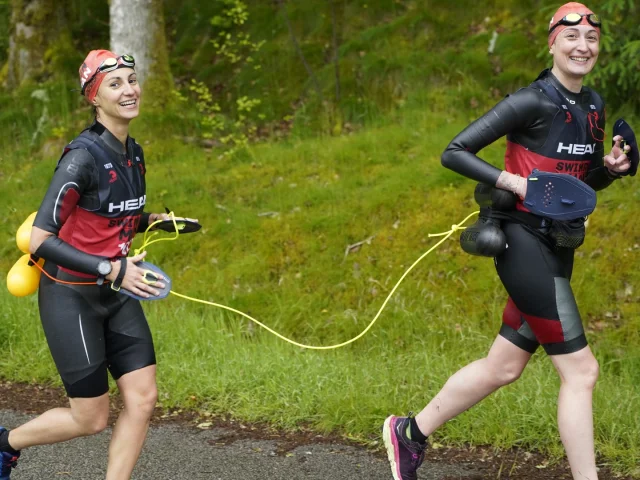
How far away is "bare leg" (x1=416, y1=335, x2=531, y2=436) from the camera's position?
4094 millimetres

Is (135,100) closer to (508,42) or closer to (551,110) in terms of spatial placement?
(551,110)

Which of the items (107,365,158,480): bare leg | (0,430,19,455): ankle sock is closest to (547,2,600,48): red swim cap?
(107,365,158,480): bare leg

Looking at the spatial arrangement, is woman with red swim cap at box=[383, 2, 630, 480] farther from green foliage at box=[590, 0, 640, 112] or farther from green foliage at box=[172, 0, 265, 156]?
green foliage at box=[172, 0, 265, 156]

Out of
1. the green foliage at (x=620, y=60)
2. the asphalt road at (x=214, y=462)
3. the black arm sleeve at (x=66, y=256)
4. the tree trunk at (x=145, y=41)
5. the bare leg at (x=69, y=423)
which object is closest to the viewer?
the black arm sleeve at (x=66, y=256)

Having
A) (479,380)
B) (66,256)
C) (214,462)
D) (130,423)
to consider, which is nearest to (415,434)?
(479,380)

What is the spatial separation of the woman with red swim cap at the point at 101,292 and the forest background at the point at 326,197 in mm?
1646

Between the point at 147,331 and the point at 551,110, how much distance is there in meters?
2.04

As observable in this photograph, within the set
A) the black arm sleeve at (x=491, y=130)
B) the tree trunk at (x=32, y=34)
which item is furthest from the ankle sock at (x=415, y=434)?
the tree trunk at (x=32, y=34)

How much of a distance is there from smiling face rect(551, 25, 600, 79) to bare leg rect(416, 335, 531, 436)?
126cm

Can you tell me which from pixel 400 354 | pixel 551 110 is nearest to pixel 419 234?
pixel 400 354

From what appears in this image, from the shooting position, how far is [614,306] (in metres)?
6.82

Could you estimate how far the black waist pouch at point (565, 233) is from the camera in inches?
153

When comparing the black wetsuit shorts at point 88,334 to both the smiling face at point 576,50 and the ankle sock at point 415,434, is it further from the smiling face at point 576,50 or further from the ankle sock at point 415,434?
the smiling face at point 576,50

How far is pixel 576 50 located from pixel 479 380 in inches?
61.6
